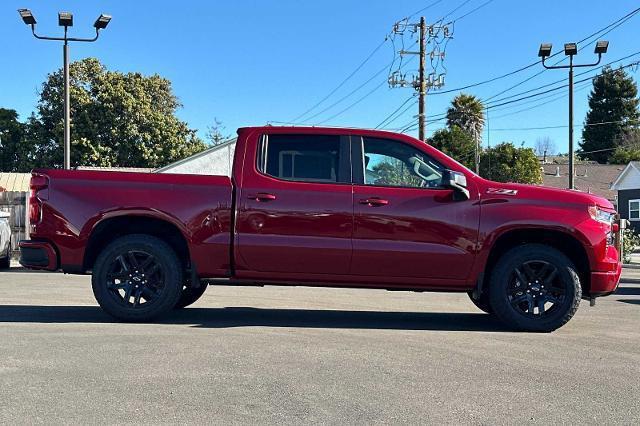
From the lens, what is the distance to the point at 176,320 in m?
7.02

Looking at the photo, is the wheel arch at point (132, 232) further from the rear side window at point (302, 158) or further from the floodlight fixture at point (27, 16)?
the floodlight fixture at point (27, 16)

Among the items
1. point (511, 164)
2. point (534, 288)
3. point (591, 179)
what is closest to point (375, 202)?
point (534, 288)

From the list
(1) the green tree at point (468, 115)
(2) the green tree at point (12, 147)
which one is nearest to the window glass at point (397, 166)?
(2) the green tree at point (12, 147)

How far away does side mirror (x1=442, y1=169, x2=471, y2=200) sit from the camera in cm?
634

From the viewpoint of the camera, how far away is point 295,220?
255 inches

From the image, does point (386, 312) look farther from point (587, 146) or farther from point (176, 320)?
point (587, 146)

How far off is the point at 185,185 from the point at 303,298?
3466 mm

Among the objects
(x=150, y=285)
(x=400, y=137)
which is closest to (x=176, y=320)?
(x=150, y=285)

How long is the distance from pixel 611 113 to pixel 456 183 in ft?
248

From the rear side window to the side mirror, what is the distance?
39.9 inches

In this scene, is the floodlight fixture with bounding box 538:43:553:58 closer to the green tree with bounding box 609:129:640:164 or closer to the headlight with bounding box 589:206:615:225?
the headlight with bounding box 589:206:615:225

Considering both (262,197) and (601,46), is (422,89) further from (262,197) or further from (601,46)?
(262,197)

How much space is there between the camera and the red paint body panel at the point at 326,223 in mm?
6457

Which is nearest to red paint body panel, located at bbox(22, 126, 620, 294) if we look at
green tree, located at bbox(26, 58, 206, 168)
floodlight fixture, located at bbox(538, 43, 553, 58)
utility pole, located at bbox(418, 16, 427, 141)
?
floodlight fixture, located at bbox(538, 43, 553, 58)
